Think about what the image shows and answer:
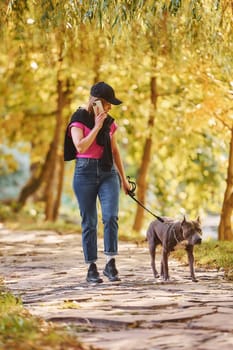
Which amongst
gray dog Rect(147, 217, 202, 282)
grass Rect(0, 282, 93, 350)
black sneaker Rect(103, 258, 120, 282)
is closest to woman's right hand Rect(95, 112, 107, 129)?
gray dog Rect(147, 217, 202, 282)

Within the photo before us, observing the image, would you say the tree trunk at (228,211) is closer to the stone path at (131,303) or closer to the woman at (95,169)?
the stone path at (131,303)

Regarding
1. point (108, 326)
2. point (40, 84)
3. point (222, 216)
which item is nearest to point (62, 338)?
point (108, 326)

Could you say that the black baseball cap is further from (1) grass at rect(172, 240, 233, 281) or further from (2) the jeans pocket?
(1) grass at rect(172, 240, 233, 281)

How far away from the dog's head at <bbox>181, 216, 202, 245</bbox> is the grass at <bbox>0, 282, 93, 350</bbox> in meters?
2.67

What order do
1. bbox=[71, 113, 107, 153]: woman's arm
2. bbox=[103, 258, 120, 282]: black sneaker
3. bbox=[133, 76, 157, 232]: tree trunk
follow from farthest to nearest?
bbox=[133, 76, 157, 232]: tree trunk < bbox=[103, 258, 120, 282]: black sneaker < bbox=[71, 113, 107, 153]: woman's arm

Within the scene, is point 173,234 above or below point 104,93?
below

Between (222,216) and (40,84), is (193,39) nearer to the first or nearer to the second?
(222,216)

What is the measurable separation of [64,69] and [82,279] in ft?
37.8

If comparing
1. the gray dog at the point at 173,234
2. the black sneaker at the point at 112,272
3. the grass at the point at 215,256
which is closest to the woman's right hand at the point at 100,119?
the gray dog at the point at 173,234

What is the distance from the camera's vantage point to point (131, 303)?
7625 mm

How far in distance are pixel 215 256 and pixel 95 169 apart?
3.22 metres

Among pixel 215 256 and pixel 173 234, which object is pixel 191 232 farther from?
pixel 215 256

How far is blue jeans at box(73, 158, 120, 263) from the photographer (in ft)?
30.4

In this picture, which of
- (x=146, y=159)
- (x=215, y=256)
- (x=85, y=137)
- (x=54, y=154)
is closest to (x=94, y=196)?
(x=85, y=137)
